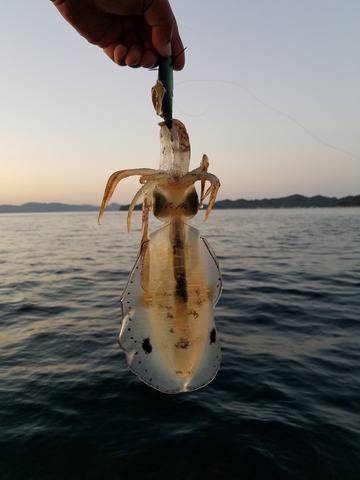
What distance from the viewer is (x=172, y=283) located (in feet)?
8.50

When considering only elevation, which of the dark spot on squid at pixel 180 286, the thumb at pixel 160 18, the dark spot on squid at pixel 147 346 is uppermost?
the thumb at pixel 160 18

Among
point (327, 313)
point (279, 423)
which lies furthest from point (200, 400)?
point (327, 313)

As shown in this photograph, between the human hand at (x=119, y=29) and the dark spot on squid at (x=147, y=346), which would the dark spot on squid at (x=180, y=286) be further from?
the human hand at (x=119, y=29)

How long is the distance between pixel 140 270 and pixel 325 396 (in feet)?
17.2

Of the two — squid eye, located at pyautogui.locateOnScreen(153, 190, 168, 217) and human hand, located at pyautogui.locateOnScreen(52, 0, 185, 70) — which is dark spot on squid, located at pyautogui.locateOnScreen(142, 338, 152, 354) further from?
human hand, located at pyautogui.locateOnScreen(52, 0, 185, 70)

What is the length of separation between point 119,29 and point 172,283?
3.01 metres

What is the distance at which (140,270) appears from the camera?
2635 mm

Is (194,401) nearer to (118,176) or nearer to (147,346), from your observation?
(147,346)

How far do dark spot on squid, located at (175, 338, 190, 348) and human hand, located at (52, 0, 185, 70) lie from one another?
2.48m

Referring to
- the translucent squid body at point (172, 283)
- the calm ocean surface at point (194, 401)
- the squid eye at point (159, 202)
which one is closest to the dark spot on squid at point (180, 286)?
the translucent squid body at point (172, 283)

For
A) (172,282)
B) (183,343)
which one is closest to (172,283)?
(172,282)

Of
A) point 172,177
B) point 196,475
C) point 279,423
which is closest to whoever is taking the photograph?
point 172,177

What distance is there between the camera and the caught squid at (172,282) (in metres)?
2.52

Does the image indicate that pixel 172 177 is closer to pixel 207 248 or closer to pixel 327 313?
pixel 207 248
